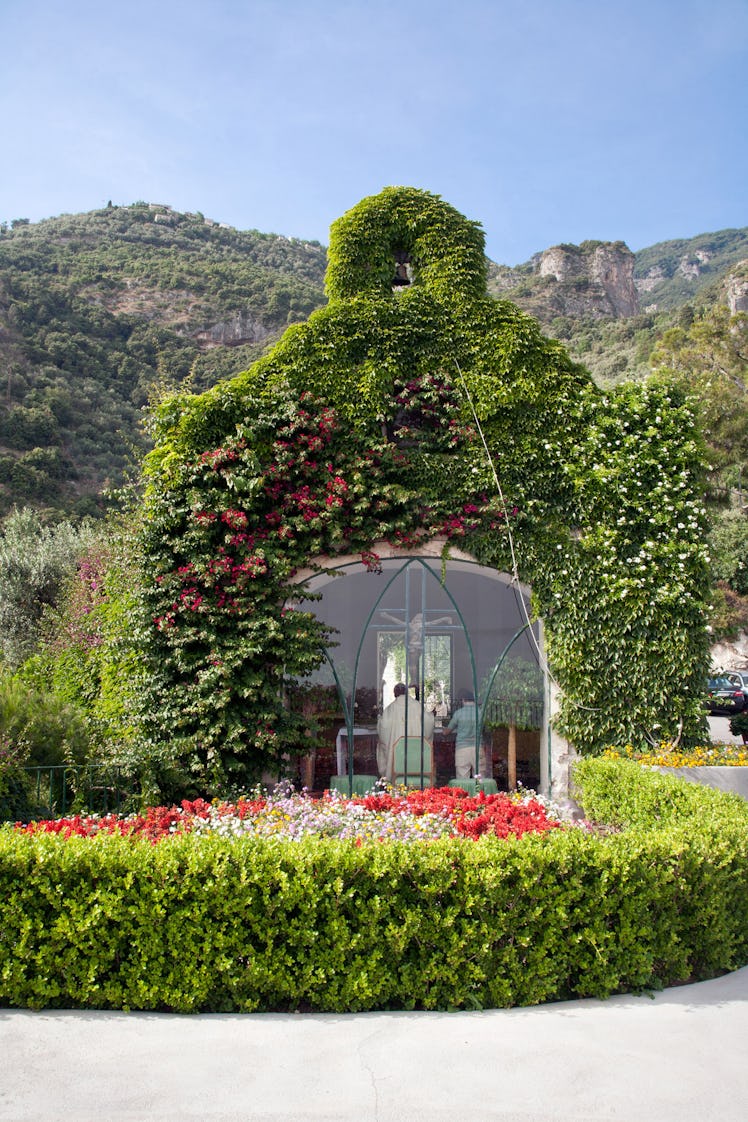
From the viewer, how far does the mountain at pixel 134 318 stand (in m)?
30.4

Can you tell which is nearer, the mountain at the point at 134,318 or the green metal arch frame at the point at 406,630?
the green metal arch frame at the point at 406,630

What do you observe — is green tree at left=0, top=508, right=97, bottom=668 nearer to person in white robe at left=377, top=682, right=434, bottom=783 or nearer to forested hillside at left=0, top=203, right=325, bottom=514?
forested hillside at left=0, top=203, right=325, bottom=514

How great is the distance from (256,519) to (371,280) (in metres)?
3.35

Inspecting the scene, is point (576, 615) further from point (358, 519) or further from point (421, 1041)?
point (421, 1041)

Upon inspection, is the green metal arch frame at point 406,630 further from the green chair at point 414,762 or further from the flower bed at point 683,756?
the flower bed at point 683,756

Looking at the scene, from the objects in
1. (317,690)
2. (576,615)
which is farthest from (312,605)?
(576,615)

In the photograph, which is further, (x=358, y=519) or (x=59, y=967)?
(x=358, y=519)

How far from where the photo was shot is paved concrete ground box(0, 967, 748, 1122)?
10.8ft

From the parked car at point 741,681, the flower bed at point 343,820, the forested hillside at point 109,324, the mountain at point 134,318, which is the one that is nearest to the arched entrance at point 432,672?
the flower bed at point 343,820

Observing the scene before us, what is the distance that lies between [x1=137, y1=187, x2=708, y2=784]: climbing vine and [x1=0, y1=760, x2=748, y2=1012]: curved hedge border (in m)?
3.82

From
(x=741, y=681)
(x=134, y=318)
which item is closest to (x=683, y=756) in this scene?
(x=741, y=681)

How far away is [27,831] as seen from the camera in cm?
514

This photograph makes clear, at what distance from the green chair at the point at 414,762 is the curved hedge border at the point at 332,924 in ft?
15.3

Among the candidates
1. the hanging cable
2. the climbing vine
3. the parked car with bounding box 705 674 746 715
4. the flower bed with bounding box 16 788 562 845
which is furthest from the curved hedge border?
the parked car with bounding box 705 674 746 715
